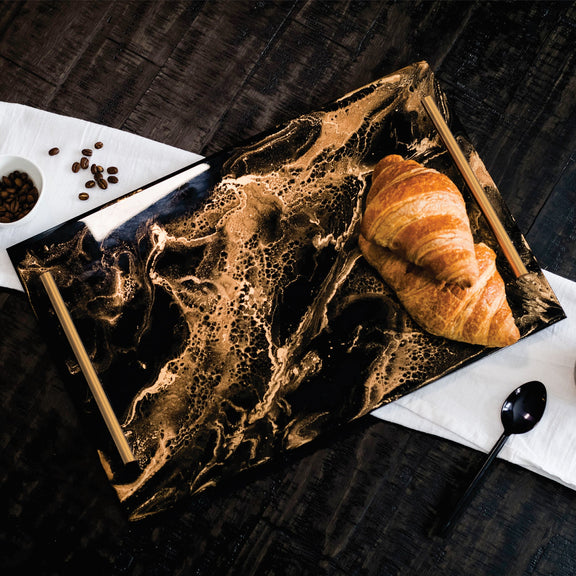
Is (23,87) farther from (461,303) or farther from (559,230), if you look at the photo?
(559,230)

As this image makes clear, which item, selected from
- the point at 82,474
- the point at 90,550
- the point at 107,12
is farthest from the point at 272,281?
the point at 107,12

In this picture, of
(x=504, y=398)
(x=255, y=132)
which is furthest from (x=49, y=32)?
A: (x=504, y=398)

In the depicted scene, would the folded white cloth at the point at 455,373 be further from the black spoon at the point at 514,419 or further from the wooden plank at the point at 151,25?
the wooden plank at the point at 151,25

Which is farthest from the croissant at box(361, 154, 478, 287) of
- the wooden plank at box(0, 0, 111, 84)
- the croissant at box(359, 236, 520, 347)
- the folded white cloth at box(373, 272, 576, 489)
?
the wooden plank at box(0, 0, 111, 84)

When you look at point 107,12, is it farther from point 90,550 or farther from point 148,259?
point 90,550

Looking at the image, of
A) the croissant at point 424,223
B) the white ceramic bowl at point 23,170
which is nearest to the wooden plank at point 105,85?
the white ceramic bowl at point 23,170

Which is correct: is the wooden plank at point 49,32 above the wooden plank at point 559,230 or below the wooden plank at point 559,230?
below
